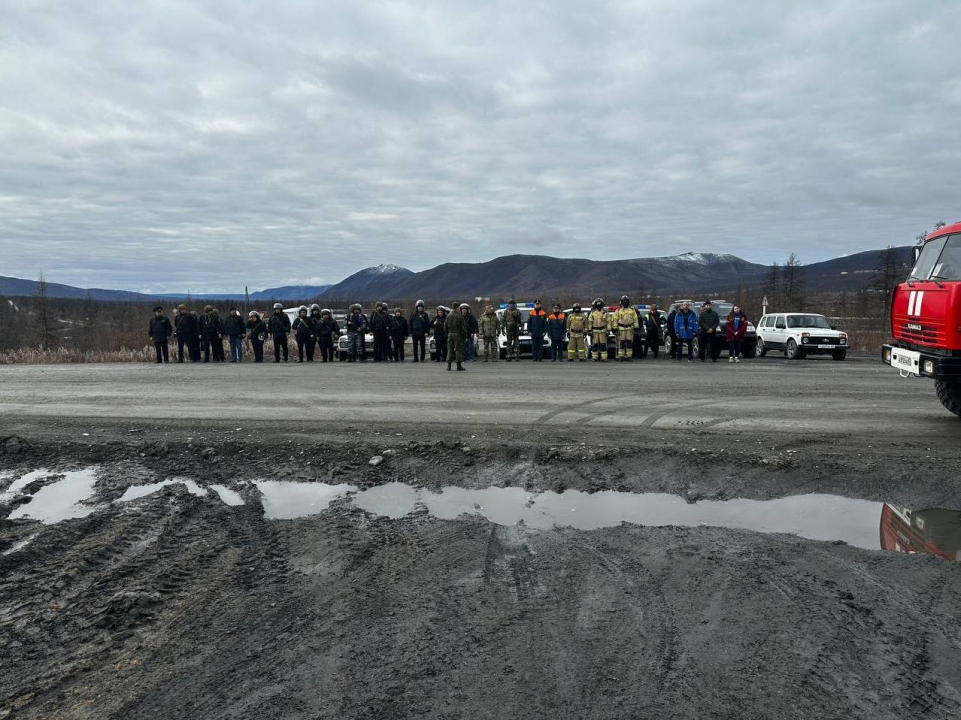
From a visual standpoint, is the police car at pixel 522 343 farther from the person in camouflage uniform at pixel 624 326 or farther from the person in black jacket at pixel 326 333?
the person in black jacket at pixel 326 333

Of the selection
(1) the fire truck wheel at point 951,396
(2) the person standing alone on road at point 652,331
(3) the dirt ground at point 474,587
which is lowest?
(3) the dirt ground at point 474,587

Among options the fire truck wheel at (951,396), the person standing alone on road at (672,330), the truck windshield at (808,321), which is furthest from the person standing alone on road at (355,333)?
the fire truck wheel at (951,396)

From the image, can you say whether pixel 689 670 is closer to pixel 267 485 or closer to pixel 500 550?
pixel 500 550

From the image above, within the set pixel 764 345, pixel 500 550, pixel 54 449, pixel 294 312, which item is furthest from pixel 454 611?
pixel 294 312

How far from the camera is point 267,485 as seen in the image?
6297 mm

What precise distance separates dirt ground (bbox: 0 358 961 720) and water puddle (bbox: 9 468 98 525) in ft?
0.41

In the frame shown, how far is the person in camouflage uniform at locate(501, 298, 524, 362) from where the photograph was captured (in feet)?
66.1

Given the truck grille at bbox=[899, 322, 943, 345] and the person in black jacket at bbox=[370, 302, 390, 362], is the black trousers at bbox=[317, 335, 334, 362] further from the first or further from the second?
the truck grille at bbox=[899, 322, 943, 345]

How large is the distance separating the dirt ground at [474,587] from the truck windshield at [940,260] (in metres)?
1.95

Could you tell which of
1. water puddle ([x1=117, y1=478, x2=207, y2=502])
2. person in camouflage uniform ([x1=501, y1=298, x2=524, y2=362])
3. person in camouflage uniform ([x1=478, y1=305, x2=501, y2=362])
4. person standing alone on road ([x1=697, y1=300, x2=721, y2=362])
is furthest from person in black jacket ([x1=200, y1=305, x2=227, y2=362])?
water puddle ([x1=117, y1=478, x2=207, y2=502])

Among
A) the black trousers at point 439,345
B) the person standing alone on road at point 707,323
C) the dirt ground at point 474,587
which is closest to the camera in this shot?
the dirt ground at point 474,587

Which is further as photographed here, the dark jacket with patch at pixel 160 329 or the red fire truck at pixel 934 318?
the dark jacket with patch at pixel 160 329

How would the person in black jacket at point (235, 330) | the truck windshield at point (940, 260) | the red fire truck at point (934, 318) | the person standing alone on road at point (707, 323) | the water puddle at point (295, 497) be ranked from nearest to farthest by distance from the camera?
the water puddle at point (295, 497)
the red fire truck at point (934, 318)
the truck windshield at point (940, 260)
the person standing alone on road at point (707, 323)
the person in black jacket at point (235, 330)

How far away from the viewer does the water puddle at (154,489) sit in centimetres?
600
